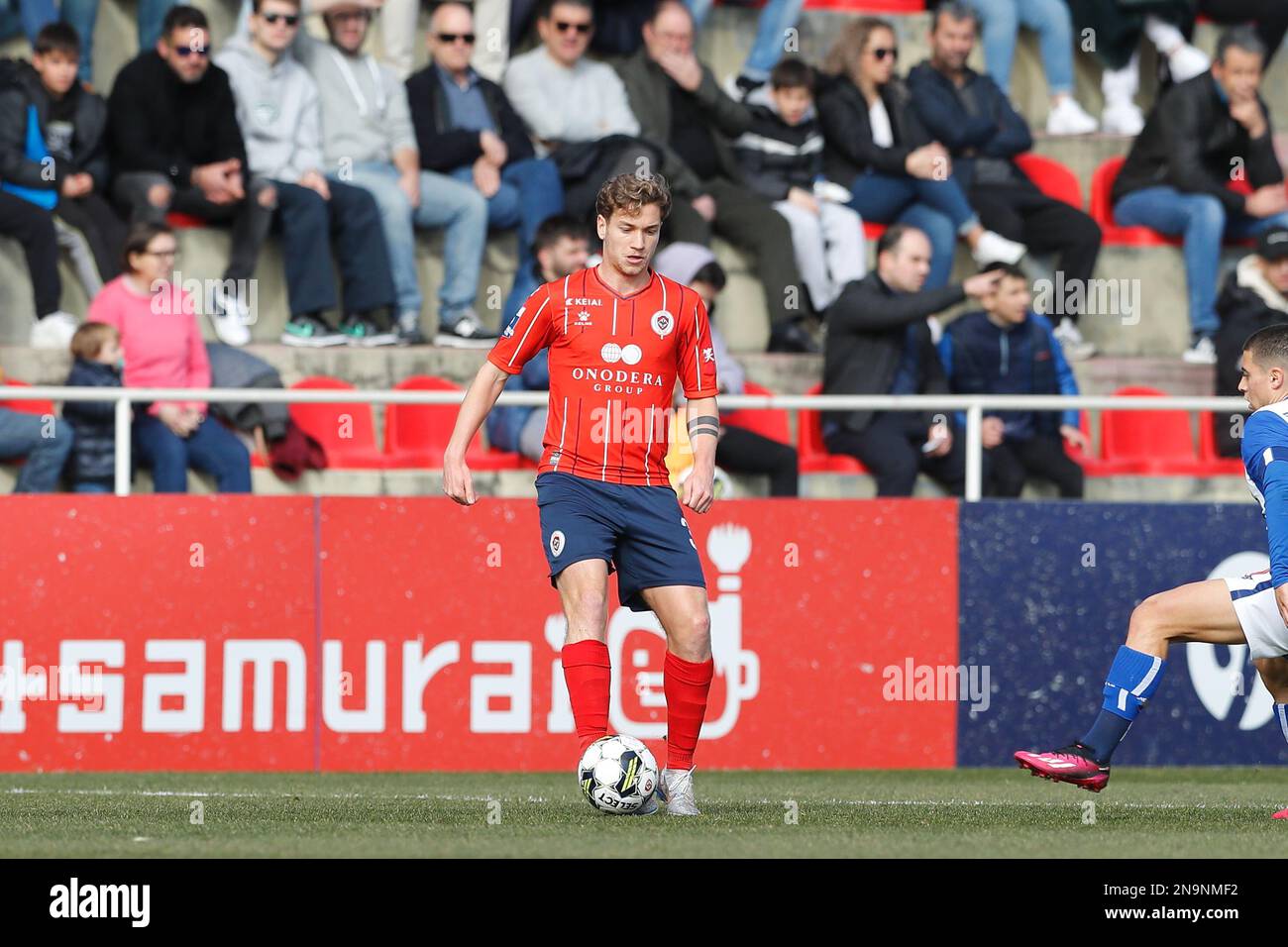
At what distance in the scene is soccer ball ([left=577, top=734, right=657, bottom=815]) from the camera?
6.42m

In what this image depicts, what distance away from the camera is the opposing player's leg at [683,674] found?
22.2 feet

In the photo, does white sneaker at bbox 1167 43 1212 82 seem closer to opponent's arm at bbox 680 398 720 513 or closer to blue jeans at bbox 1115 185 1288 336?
blue jeans at bbox 1115 185 1288 336

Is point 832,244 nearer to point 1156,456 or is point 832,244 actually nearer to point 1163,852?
point 1156,456

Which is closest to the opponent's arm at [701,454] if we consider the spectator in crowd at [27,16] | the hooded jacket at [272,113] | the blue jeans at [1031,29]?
the hooded jacket at [272,113]

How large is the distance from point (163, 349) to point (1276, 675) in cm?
572

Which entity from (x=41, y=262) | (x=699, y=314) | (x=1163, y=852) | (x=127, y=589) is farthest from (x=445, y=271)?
(x=1163, y=852)

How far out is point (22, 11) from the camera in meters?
11.8

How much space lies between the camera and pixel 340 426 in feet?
36.6

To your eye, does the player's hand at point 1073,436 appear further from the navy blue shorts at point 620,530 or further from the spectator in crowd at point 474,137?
the navy blue shorts at point 620,530

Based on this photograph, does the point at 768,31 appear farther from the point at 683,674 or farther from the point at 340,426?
the point at 683,674

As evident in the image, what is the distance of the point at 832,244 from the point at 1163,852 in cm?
699

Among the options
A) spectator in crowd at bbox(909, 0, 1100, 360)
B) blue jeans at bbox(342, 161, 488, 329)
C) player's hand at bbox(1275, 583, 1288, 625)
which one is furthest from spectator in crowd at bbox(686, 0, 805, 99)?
player's hand at bbox(1275, 583, 1288, 625)

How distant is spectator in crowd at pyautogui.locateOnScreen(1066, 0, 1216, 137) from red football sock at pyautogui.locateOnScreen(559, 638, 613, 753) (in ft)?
27.1

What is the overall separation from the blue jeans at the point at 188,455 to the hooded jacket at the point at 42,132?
181cm
